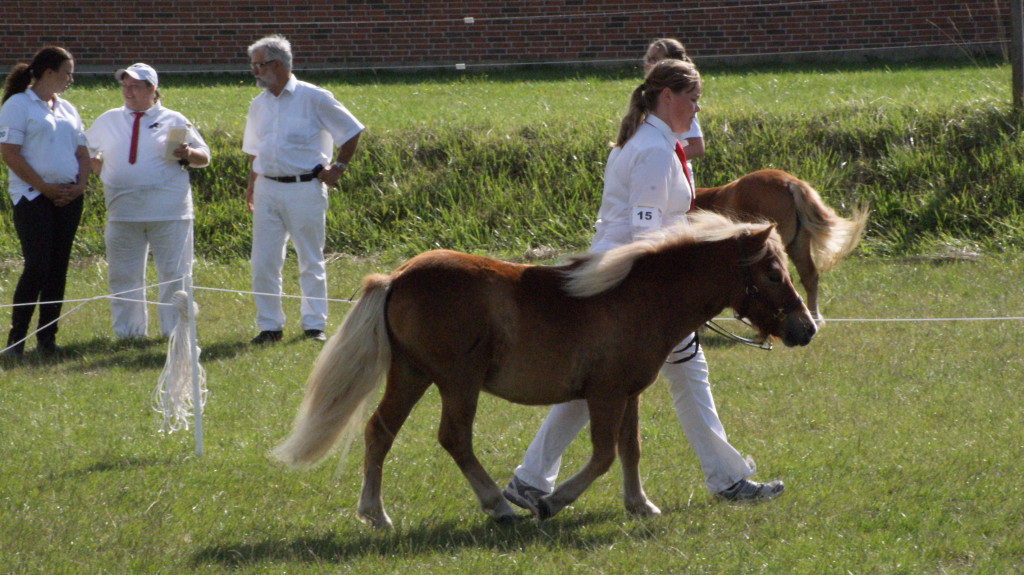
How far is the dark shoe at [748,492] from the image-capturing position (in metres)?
5.58

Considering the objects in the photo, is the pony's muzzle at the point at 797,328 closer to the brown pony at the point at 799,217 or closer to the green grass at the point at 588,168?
the brown pony at the point at 799,217

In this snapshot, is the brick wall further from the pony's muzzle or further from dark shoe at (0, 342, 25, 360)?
the pony's muzzle

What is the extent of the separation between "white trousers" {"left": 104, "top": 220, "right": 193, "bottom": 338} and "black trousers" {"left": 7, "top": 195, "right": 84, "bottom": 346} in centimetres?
36

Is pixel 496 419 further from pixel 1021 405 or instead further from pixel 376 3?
pixel 376 3

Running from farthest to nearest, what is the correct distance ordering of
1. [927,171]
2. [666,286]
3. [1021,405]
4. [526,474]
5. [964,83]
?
[964,83] < [927,171] < [1021,405] < [526,474] < [666,286]

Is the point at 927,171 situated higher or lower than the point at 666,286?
lower

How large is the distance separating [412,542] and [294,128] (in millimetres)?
4848

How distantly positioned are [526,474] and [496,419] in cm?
164

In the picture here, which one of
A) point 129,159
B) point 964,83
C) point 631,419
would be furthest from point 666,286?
point 964,83

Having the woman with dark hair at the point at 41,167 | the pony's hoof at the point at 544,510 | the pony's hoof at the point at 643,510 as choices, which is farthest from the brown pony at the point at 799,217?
the woman with dark hair at the point at 41,167

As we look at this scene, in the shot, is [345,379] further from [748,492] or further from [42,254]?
[42,254]

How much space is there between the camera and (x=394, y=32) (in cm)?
1831

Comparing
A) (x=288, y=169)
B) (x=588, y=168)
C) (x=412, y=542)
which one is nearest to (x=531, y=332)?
→ (x=412, y=542)

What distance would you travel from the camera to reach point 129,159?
909 centimetres
